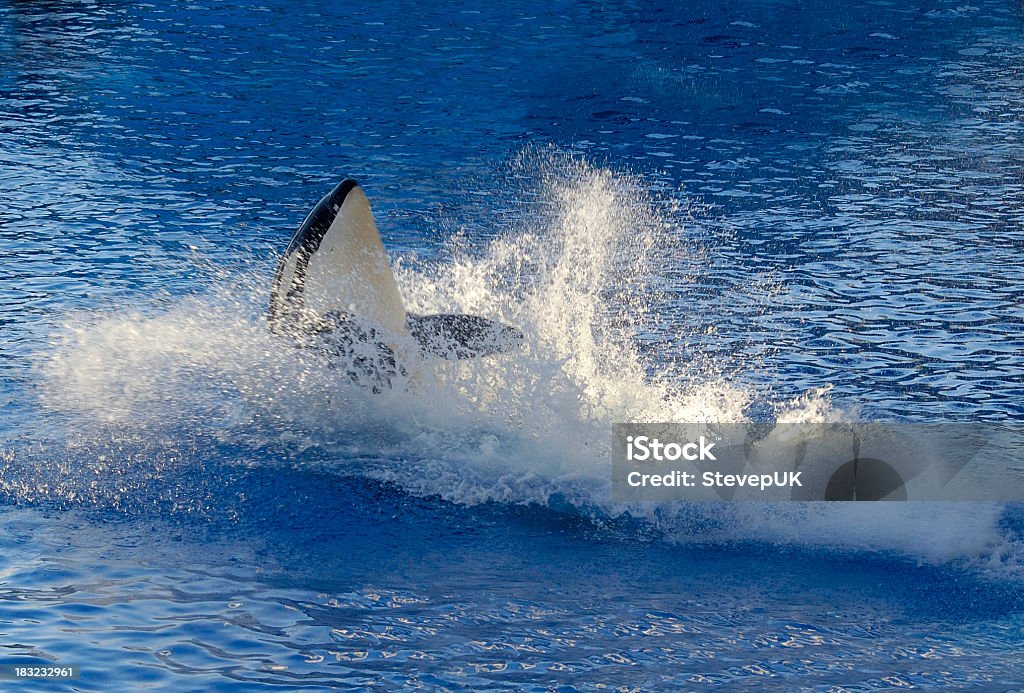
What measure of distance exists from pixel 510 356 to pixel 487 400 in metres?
0.44

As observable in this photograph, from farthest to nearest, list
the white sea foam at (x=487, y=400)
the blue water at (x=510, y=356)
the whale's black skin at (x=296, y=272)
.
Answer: the whale's black skin at (x=296, y=272) < the white sea foam at (x=487, y=400) < the blue water at (x=510, y=356)

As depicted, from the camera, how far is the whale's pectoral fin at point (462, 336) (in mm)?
10000

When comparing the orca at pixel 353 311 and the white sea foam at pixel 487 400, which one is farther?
the orca at pixel 353 311

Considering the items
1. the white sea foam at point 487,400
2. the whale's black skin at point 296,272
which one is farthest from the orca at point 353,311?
the white sea foam at point 487,400

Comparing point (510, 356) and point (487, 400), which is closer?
point (487, 400)

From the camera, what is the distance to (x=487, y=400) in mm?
9914

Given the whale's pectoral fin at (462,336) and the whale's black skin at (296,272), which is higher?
the whale's black skin at (296,272)

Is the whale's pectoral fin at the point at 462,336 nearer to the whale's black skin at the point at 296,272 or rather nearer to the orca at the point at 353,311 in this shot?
the orca at the point at 353,311

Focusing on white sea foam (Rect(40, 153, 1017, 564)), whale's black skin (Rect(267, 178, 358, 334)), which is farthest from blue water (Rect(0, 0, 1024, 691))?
whale's black skin (Rect(267, 178, 358, 334))

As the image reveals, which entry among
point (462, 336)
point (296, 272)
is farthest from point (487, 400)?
point (296, 272)

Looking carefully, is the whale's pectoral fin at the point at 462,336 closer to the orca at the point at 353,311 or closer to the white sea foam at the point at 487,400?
the orca at the point at 353,311

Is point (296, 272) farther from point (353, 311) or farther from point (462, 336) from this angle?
point (462, 336)

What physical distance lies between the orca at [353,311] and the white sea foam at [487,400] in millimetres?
178

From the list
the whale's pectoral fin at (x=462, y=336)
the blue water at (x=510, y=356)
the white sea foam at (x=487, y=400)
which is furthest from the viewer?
the whale's pectoral fin at (x=462, y=336)
